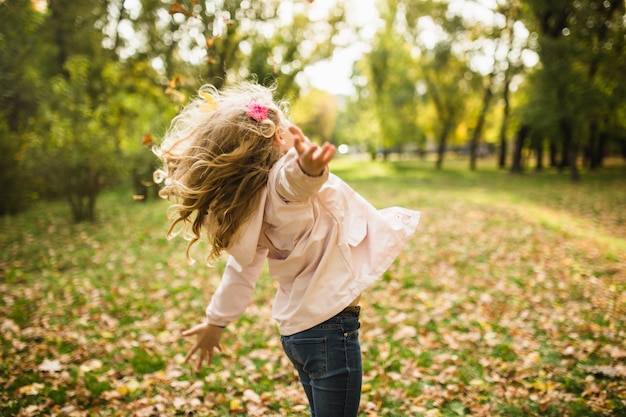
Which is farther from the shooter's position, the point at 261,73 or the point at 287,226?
the point at 261,73

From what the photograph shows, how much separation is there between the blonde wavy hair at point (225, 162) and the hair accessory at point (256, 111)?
0.07 feet

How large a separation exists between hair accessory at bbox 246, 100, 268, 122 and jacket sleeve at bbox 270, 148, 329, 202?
223 millimetres

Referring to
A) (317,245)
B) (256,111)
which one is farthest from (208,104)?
(317,245)

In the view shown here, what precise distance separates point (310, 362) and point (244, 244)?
1.95 feet

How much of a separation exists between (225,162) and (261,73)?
19.0 metres

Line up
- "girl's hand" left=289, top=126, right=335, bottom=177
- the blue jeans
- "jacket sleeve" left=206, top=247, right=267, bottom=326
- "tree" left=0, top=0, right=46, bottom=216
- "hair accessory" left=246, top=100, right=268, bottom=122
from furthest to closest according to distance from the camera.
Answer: "tree" left=0, top=0, right=46, bottom=216 < "jacket sleeve" left=206, top=247, right=267, bottom=326 < the blue jeans < "hair accessory" left=246, top=100, right=268, bottom=122 < "girl's hand" left=289, top=126, right=335, bottom=177

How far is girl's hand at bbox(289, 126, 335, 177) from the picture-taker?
1380 mm

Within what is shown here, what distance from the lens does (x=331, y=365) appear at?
1728mm

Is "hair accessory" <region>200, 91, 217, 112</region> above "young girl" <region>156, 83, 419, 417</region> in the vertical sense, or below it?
above

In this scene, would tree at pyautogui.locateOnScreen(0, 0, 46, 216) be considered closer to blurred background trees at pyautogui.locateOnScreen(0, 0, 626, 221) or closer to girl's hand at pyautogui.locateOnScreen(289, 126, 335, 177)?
blurred background trees at pyautogui.locateOnScreen(0, 0, 626, 221)

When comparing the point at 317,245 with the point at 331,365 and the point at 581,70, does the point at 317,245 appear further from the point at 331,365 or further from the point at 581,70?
the point at 581,70

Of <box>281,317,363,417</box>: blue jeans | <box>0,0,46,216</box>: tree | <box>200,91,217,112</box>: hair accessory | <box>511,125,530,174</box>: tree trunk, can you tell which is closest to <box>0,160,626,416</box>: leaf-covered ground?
<box>0,0,46,216</box>: tree

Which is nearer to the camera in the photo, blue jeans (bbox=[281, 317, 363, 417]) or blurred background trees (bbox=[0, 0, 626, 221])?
blue jeans (bbox=[281, 317, 363, 417])

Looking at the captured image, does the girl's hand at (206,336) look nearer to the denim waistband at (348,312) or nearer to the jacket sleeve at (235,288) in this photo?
the jacket sleeve at (235,288)
